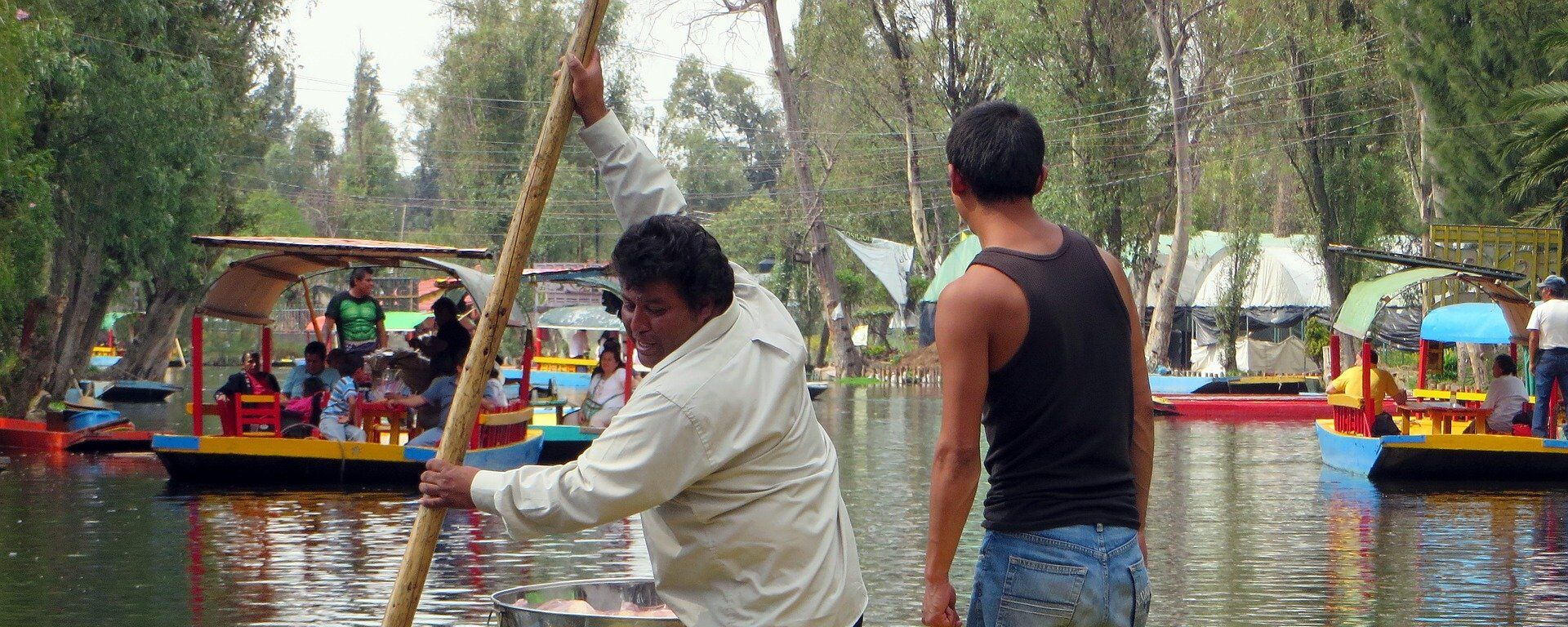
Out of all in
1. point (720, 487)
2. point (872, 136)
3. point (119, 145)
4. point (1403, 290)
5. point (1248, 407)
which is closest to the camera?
point (720, 487)

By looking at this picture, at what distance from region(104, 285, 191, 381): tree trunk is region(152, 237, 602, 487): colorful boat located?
1827cm

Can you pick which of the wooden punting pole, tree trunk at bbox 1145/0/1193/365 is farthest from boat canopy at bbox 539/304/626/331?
the wooden punting pole

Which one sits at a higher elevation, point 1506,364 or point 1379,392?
point 1506,364

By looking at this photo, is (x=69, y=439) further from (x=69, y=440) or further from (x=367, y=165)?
(x=367, y=165)

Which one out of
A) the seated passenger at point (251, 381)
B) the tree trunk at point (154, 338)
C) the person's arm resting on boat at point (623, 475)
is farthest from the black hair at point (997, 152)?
the tree trunk at point (154, 338)

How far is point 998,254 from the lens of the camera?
3.46 meters

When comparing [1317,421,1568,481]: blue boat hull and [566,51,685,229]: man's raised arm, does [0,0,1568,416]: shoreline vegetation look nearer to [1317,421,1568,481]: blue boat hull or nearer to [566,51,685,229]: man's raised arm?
[1317,421,1568,481]: blue boat hull

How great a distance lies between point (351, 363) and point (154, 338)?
22.4 meters

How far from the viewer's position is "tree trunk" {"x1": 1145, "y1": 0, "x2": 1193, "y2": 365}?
3825cm

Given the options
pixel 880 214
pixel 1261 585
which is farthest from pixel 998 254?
pixel 880 214

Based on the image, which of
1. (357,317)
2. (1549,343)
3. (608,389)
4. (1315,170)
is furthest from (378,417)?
(1315,170)

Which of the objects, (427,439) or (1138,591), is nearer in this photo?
(1138,591)

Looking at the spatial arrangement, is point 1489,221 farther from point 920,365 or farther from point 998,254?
point 998,254

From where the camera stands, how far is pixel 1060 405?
3443mm
